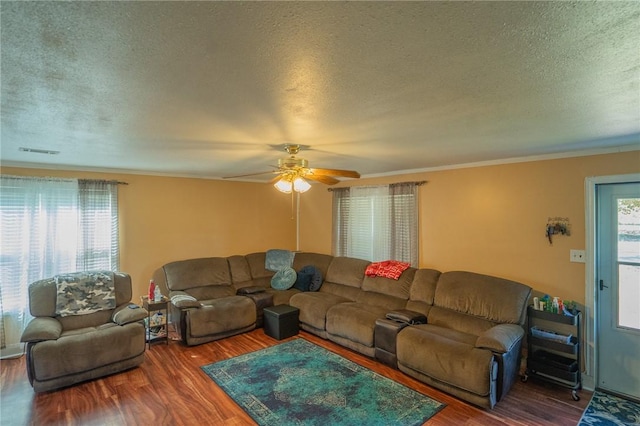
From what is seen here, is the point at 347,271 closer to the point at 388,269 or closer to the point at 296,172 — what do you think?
the point at 388,269

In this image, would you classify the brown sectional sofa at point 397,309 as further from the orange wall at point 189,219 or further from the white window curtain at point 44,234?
the white window curtain at point 44,234

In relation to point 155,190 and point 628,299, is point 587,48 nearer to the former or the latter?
point 628,299

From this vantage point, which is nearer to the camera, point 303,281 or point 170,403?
point 170,403

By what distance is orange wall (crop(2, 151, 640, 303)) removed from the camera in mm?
3205

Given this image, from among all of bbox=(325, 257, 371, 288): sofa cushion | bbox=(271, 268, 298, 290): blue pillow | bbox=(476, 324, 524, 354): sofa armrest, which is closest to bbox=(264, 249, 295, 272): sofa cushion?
bbox=(271, 268, 298, 290): blue pillow

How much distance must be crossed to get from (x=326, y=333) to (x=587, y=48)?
3904 millimetres

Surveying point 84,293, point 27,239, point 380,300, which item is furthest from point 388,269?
point 27,239

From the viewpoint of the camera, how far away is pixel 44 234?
3850mm

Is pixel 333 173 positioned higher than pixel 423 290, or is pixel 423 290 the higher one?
pixel 333 173

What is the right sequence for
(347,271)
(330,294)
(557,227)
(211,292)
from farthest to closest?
(347,271) < (330,294) < (211,292) < (557,227)

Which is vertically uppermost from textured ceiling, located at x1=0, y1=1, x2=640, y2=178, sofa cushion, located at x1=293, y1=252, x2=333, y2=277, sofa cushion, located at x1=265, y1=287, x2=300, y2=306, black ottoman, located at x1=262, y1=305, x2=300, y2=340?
textured ceiling, located at x1=0, y1=1, x2=640, y2=178

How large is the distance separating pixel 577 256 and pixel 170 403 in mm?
4266

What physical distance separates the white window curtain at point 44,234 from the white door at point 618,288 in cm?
601

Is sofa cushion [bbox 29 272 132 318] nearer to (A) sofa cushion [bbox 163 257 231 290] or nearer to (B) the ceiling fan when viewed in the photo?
(A) sofa cushion [bbox 163 257 231 290]
